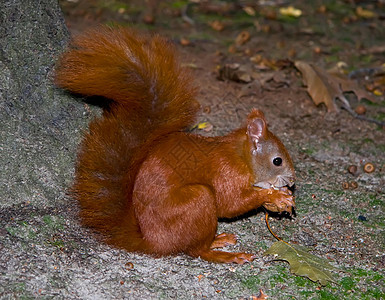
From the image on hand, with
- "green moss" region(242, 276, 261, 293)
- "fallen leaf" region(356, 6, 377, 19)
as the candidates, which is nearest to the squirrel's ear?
"green moss" region(242, 276, 261, 293)

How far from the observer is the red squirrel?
245 cm

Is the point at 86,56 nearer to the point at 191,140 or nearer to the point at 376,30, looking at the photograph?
the point at 191,140

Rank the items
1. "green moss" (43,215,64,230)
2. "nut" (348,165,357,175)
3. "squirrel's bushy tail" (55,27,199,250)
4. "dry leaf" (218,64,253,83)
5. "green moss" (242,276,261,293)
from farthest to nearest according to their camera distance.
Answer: "dry leaf" (218,64,253,83) < "nut" (348,165,357,175) < "green moss" (43,215,64,230) < "green moss" (242,276,261,293) < "squirrel's bushy tail" (55,27,199,250)

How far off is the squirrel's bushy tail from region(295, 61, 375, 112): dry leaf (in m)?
1.93

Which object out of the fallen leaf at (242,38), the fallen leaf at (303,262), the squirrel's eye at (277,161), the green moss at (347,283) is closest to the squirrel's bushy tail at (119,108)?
the squirrel's eye at (277,161)

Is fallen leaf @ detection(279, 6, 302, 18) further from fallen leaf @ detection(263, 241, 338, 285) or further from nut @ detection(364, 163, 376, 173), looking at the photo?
fallen leaf @ detection(263, 241, 338, 285)

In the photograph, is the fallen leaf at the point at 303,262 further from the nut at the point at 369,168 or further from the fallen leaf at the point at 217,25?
the fallen leaf at the point at 217,25

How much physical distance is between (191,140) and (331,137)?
5.37 feet

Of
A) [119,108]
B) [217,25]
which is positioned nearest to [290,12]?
[217,25]

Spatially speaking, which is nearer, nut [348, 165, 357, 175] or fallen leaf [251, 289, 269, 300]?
fallen leaf [251, 289, 269, 300]

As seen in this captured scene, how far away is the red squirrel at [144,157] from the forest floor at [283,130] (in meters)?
0.15

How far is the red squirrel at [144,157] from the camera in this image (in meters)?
2.45

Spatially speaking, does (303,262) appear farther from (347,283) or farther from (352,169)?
(352,169)

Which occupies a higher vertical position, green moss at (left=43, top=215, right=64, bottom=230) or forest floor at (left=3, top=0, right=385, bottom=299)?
green moss at (left=43, top=215, right=64, bottom=230)
